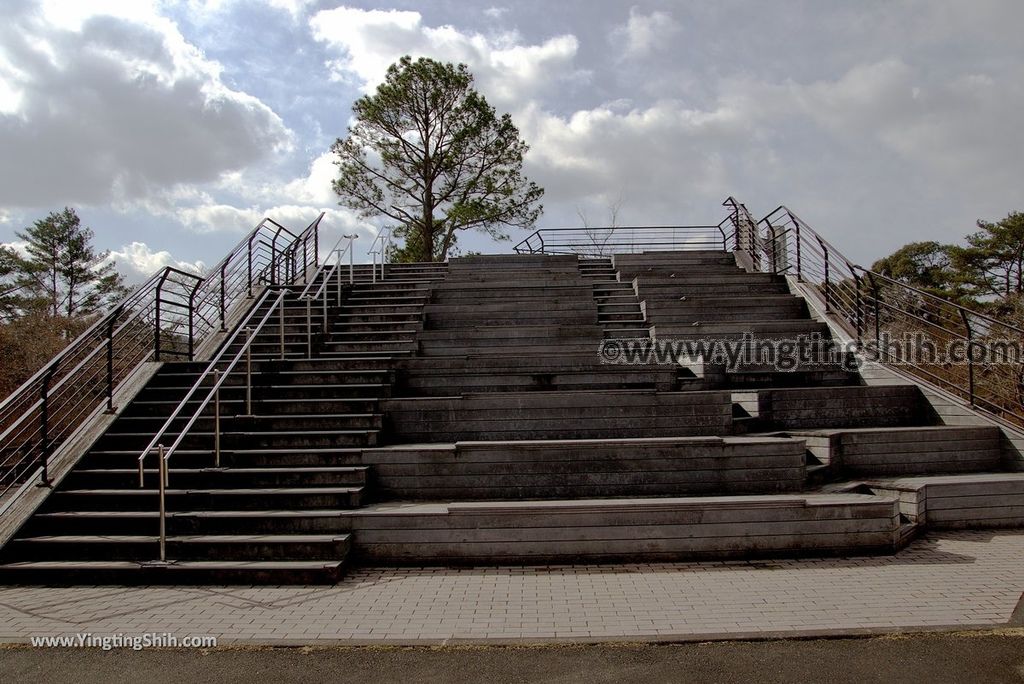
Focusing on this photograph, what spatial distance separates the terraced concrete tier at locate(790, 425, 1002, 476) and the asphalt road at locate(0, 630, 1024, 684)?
12.2 ft

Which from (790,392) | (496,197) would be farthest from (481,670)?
(496,197)

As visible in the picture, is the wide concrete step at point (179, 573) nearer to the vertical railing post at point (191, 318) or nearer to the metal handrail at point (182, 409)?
the metal handrail at point (182, 409)

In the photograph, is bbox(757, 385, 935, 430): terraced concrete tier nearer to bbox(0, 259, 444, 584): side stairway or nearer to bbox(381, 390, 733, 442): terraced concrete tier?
bbox(381, 390, 733, 442): terraced concrete tier

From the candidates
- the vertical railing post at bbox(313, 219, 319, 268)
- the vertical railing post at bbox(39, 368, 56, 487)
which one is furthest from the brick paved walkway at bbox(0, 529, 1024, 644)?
the vertical railing post at bbox(313, 219, 319, 268)

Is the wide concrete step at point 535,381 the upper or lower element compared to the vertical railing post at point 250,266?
A: lower

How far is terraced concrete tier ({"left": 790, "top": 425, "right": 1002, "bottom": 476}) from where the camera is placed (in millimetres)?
8172

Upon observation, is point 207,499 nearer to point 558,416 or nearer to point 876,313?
point 558,416

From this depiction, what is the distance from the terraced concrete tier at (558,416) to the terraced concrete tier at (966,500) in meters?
2.07

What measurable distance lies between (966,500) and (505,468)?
5.09 m

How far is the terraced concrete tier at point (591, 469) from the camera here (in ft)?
24.0

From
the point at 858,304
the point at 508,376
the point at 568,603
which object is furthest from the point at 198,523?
the point at 858,304

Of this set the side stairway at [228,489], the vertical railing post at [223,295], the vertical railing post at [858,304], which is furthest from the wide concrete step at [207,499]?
the vertical railing post at [858,304]

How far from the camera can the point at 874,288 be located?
11086 mm

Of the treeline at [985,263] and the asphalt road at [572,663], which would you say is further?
the treeline at [985,263]
